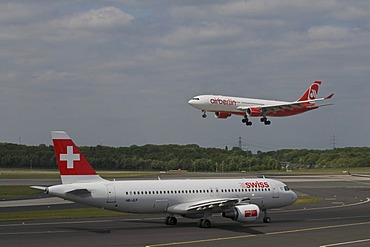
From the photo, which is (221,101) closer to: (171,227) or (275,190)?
(275,190)

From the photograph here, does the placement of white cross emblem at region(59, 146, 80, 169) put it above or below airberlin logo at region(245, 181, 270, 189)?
above

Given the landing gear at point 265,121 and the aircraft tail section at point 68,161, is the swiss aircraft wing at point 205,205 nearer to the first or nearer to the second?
the aircraft tail section at point 68,161

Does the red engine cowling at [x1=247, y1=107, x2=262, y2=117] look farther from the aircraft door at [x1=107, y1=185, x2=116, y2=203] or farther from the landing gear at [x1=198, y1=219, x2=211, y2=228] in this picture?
the aircraft door at [x1=107, y1=185, x2=116, y2=203]

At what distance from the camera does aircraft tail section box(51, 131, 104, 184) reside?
46.2 m

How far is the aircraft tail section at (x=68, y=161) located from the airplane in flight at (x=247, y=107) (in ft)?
80.2

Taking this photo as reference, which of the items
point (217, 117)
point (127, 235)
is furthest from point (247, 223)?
point (217, 117)

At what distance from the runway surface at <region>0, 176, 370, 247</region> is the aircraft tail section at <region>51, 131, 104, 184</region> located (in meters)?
3.53

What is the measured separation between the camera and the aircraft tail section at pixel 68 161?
46.2m

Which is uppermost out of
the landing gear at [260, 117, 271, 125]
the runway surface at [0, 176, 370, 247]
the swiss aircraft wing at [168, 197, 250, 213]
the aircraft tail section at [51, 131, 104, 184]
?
the landing gear at [260, 117, 271, 125]

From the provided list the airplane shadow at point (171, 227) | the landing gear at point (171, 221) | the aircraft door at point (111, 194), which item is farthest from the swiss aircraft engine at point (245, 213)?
the aircraft door at point (111, 194)

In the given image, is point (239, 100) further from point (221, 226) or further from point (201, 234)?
point (201, 234)

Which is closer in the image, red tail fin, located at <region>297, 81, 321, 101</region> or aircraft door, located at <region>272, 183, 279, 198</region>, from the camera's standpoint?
aircraft door, located at <region>272, 183, 279, 198</region>

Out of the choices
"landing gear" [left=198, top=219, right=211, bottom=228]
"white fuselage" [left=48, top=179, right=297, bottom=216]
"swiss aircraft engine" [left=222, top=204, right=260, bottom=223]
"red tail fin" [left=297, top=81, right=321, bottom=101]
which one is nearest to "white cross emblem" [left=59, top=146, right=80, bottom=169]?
"white fuselage" [left=48, top=179, right=297, bottom=216]

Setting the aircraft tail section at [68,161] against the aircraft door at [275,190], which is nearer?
the aircraft tail section at [68,161]
